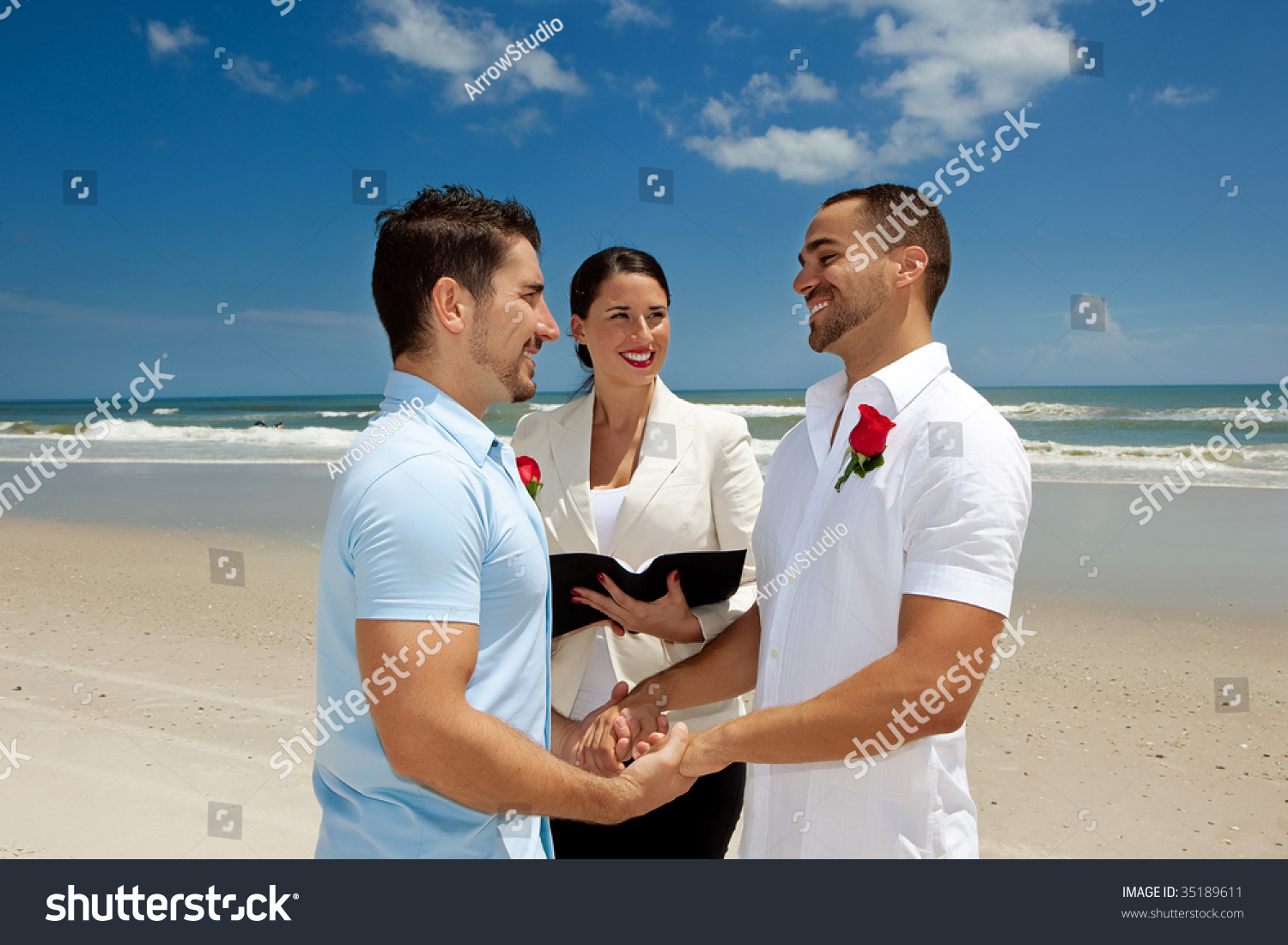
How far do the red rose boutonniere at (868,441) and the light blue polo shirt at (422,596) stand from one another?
81 centimetres

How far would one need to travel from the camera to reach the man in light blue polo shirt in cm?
148

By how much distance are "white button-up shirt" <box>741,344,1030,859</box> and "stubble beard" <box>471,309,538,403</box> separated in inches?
32.1

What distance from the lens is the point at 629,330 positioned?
3109 millimetres

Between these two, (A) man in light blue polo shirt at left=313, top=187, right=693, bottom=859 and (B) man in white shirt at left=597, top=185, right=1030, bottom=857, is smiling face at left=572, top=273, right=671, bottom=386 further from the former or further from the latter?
(A) man in light blue polo shirt at left=313, top=187, right=693, bottom=859

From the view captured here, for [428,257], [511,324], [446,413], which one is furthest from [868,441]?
[428,257]

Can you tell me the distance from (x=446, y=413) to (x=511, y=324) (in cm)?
29

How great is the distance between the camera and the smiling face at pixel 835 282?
2.25 metres

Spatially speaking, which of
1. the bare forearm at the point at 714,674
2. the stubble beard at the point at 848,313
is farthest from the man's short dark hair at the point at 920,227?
the bare forearm at the point at 714,674

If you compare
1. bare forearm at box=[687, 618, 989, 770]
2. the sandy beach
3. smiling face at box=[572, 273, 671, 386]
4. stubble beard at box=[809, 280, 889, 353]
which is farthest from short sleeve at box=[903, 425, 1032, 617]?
the sandy beach

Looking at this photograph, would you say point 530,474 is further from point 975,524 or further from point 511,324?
point 975,524

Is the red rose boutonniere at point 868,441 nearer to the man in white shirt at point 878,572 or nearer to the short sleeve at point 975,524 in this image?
the man in white shirt at point 878,572
